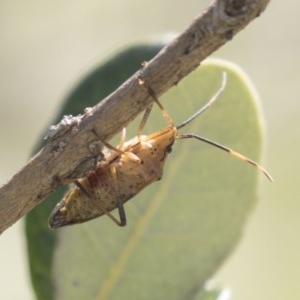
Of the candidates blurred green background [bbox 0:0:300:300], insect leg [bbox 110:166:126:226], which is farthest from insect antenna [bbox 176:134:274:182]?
blurred green background [bbox 0:0:300:300]

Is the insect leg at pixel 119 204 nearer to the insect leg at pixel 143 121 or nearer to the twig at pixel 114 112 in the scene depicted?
the insect leg at pixel 143 121

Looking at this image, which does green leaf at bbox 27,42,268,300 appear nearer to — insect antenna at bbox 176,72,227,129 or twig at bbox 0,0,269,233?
insect antenna at bbox 176,72,227,129

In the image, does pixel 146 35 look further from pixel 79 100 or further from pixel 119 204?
pixel 119 204

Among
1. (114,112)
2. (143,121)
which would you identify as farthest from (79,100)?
(114,112)

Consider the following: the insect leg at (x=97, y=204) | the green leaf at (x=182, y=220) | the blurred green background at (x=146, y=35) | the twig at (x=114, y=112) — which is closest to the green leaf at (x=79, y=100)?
the green leaf at (x=182, y=220)

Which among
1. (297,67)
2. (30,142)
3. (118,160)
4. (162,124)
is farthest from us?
(30,142)

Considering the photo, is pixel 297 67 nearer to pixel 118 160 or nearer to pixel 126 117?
pixel 118 160

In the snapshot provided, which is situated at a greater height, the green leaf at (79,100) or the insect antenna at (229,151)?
the green leaf at (79,100)

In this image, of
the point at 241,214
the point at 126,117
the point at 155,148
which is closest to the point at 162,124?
the point at 155,148
